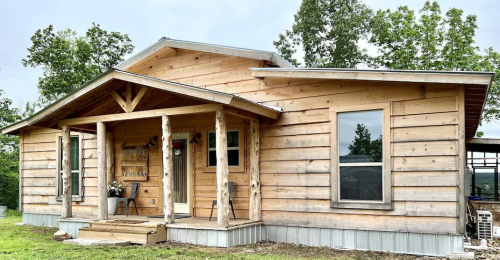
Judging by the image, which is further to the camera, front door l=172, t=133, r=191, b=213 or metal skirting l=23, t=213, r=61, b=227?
metal skirting l=23, t=213, r=61, b=227

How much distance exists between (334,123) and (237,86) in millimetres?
2425

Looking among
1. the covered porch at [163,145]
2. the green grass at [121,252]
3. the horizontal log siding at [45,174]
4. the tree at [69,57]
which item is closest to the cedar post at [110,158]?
the covered porch at [163,145]

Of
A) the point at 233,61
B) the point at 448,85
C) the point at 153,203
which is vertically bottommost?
the point at 153,203

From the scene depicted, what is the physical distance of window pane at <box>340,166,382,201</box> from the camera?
7668 mm

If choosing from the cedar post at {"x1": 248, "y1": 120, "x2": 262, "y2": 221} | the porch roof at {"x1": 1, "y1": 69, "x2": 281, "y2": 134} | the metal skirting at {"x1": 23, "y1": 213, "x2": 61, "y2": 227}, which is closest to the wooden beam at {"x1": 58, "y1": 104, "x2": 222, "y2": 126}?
the porch roof at {"x1": 1, "y1": 69, "x2": 281, "y2": 134}

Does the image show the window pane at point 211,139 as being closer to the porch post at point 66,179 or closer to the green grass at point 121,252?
the green grass at point 121,252

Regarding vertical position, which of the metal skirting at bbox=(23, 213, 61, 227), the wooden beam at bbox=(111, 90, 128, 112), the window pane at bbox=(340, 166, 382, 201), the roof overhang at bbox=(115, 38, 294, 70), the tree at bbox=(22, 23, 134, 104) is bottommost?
the metal skirting at bbox=(23, 213, 61, 227)

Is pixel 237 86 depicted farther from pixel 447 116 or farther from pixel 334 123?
pixel 447 116

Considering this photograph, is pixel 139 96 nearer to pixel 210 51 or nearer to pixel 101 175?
pixel 101 175

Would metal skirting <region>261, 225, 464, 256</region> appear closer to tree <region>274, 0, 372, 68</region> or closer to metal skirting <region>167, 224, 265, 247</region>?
metal skirting <region>167, 224, 265, 247</region>

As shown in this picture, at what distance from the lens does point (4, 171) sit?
21219 mm

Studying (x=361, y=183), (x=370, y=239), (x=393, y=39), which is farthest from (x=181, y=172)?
(x=393, y=39)

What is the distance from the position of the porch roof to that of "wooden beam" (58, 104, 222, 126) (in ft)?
0.83

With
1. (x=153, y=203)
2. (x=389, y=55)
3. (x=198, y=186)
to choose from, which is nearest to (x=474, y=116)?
(x=198, y=186)
